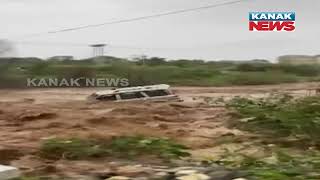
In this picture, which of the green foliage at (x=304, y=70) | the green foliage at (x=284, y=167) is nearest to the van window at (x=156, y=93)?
the green foliage at (x=284, y=167)

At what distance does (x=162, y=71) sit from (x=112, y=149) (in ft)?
48.3

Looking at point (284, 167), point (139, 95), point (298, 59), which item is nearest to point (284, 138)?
point (284, 167)

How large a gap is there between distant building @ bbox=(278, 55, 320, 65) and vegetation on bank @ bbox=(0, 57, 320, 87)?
0.63 feet

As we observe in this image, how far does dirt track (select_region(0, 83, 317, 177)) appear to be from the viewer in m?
7.81

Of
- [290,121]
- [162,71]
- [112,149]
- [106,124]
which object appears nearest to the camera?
[112,149]

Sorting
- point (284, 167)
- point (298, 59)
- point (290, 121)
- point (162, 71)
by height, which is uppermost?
point (298, 59)

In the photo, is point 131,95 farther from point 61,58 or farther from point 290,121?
point 61,58

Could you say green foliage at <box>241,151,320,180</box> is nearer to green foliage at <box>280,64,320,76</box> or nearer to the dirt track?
the dirt track

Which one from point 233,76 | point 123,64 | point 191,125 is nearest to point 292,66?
point 233,76

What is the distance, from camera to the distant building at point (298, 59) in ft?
73.7

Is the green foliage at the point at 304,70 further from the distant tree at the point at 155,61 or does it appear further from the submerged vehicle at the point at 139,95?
the submerged vehicle at the point at 139,95

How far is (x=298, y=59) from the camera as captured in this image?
22.9 metres

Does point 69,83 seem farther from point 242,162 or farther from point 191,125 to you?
point 242,162

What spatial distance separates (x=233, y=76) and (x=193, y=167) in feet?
54.6
